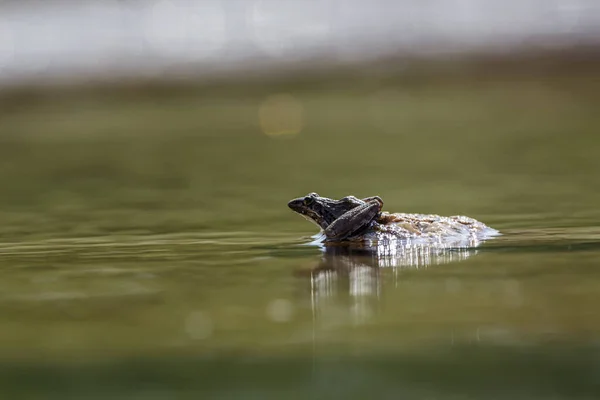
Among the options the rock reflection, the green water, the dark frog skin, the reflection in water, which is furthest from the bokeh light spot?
the rock reflection

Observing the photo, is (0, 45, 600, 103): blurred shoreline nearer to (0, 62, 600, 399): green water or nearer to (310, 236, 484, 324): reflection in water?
(0, 62, 600, 399): green water

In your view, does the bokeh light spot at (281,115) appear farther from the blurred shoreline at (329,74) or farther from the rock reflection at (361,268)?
the rock reflection at (361,268)

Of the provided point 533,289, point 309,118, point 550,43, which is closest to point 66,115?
point 309,118

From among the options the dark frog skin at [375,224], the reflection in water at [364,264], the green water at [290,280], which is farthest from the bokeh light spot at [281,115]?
the reflection in water at [364,264]

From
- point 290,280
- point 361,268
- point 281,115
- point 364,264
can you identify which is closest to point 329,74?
point 281,115

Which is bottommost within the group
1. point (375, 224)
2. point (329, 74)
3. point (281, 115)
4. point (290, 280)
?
point (290, 280)

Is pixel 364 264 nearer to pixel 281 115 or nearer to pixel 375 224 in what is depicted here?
pixel 375 224

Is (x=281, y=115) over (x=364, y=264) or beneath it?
over
